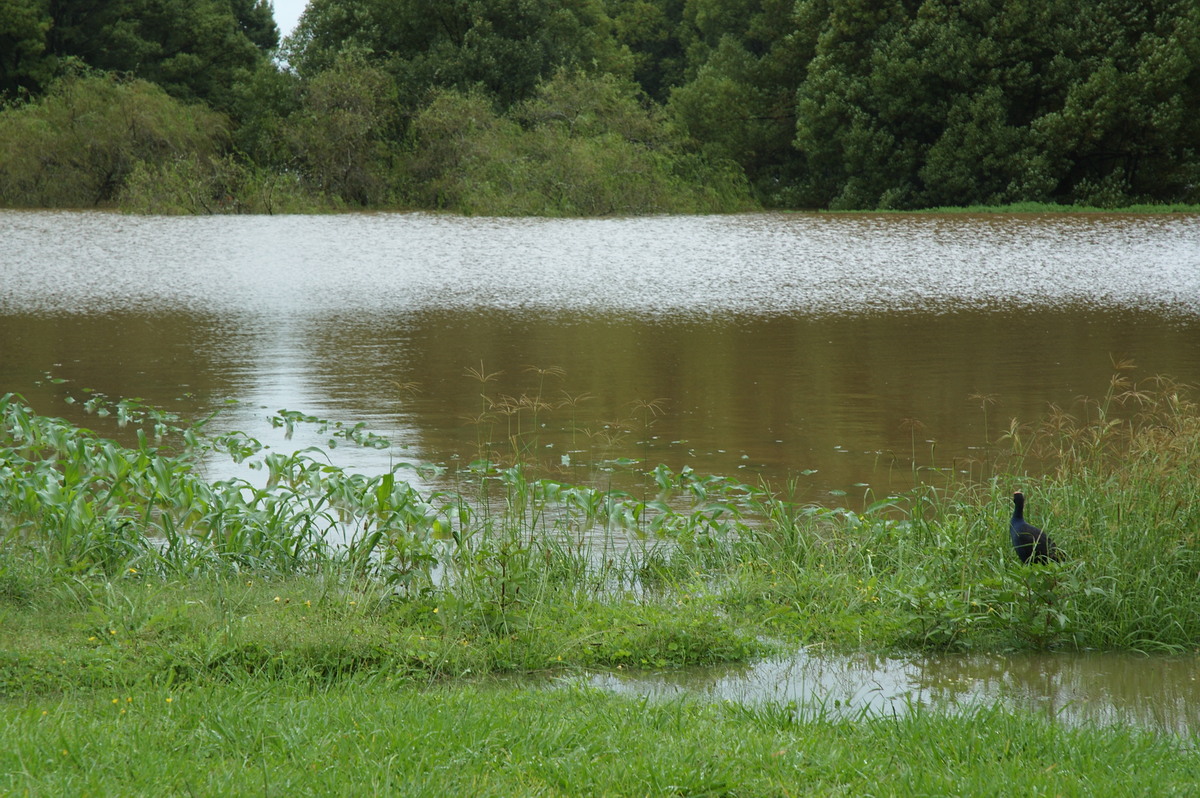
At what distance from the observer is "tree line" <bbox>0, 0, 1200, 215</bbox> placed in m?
28.5

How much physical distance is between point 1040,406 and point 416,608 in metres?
6.79

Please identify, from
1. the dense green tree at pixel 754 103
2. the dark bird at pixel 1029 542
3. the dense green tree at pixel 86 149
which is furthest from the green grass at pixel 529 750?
the dense green tree at pixel 754 103

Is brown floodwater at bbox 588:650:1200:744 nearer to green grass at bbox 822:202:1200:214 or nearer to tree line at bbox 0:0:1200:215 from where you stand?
tree line at bbox 0:0:1200:215

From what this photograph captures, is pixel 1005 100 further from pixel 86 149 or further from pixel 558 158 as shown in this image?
pixel 86 149

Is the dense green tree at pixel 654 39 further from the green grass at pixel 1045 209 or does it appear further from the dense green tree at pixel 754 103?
the green grass at pixel 1045 209

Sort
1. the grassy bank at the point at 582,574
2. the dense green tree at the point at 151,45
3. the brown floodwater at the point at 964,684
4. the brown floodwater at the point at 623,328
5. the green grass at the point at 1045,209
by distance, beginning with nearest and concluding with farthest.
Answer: the brown floodwater at the point at 964,684
the grassy bank at the point at 582,574
the brown floodwater at the point at 623,328
the green grass at the point at 1045,209
the dense green tree at the point at 151,45

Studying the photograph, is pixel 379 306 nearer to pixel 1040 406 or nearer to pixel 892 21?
pixel 1040 406

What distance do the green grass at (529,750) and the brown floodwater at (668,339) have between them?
1.90 ft

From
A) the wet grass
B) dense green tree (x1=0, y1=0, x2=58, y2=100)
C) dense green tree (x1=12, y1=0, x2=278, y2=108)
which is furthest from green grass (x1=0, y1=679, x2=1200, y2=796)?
dense green tree (x1=0, y1=0, x2=58, y2=100)

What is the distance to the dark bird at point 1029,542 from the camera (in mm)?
4965

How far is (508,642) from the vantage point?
4711 millimetres

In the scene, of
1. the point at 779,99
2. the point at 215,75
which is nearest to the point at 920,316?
the point at 779,99

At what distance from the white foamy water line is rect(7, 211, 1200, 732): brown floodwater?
9cm

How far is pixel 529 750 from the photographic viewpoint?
357 centimetres
